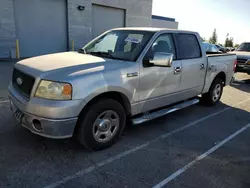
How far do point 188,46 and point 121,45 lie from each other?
5.09 ft

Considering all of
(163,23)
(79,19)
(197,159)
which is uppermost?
(163,23)

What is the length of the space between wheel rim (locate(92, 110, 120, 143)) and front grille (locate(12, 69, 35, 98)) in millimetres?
1016

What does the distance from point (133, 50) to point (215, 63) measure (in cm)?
268

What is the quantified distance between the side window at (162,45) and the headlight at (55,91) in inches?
60.4

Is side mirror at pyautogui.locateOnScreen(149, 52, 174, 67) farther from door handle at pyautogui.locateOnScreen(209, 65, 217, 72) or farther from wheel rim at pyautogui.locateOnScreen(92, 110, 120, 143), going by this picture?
door handle at pyautogui.locateOnScreen(209, 65, 217, 72)

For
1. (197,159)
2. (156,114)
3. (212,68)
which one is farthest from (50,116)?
(212,68)

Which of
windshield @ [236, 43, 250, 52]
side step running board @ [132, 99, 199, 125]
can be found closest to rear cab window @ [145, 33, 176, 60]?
side step running board @ [132, 99, 199, 125]

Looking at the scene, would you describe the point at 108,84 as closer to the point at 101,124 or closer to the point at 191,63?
the point at 101,124

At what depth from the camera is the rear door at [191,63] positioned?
4.54 meters

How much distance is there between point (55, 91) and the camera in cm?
284

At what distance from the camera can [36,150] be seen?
3.35 metres

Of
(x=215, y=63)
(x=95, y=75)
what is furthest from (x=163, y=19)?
(x=95, y=75)

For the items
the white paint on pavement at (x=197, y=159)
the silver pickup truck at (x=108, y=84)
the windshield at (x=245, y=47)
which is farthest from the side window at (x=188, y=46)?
the windshield at (x=245, y=47)

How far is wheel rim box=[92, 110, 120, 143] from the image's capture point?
→ 3326 millimetres
